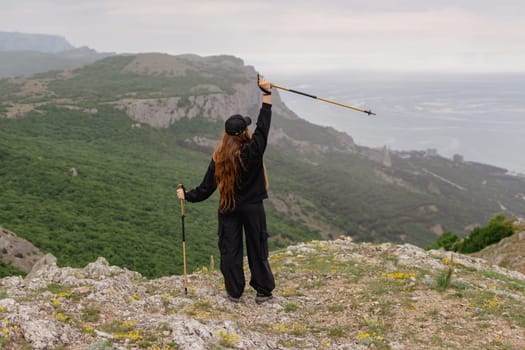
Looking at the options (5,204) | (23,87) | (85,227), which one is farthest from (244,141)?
(23,87)

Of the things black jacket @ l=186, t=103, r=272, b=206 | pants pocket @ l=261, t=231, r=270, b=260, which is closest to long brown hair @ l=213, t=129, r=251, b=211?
black jacket @ l=186, t=103, r=272, b=206

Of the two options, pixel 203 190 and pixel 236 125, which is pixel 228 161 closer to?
pixel 236 125

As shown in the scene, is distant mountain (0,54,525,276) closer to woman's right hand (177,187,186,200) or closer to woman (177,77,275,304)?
woman's right hand (177,187,186,200)

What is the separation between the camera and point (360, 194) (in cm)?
11819

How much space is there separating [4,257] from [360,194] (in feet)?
352

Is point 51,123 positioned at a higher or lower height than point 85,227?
higher

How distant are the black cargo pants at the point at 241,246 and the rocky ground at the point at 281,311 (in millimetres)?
386

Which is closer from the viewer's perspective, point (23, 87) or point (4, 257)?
point (4, 257)

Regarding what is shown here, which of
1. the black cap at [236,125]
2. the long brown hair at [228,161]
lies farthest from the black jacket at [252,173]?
the black cap at [236,125]

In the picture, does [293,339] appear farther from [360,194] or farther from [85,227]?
[360,194]

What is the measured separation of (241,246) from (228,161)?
5.63 ft

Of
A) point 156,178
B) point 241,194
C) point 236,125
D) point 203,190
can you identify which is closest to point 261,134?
point 236,125

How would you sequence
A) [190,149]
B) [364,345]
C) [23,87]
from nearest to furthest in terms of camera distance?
[364,345] < [190,149] < [23,87]

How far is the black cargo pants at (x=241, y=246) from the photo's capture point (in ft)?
23.1
